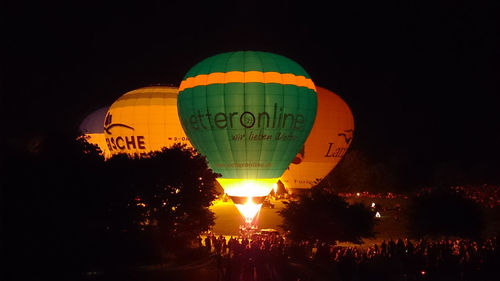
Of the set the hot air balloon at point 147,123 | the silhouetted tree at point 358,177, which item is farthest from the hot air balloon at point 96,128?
the silhouetted tree at point 358,177

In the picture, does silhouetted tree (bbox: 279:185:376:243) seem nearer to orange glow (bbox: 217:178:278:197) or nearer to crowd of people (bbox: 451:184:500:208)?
orange glow (bbox: 217:178:278:197)

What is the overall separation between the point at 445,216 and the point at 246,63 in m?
13.4

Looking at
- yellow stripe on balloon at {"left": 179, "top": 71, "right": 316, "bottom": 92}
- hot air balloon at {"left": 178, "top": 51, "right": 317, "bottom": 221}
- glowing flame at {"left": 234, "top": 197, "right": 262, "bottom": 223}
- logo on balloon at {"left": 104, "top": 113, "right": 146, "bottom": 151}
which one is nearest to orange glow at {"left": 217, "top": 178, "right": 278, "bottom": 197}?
hot air balloon at {"left": 178, "top": 51, "right": 317, "bottom": 221}

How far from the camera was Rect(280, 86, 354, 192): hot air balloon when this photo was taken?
44906 millimetres

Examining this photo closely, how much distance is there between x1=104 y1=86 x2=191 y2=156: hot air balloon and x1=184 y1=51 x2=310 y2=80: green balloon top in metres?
8.63

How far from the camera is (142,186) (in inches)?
950

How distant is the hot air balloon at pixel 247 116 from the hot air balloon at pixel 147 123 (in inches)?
309

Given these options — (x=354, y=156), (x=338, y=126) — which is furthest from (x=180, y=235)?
(x=354, y=156)

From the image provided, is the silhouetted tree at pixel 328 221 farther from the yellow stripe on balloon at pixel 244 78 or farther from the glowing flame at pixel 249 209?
the yellow stripe on balloon at pixel 244 78

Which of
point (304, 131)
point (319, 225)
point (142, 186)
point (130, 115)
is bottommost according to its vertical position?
point (319, 225)

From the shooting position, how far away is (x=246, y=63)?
32688mm

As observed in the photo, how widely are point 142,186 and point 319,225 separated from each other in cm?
762

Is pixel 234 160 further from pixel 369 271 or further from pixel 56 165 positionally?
pixel 369 271

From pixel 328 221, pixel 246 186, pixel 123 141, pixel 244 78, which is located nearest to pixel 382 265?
pixel 328 221
